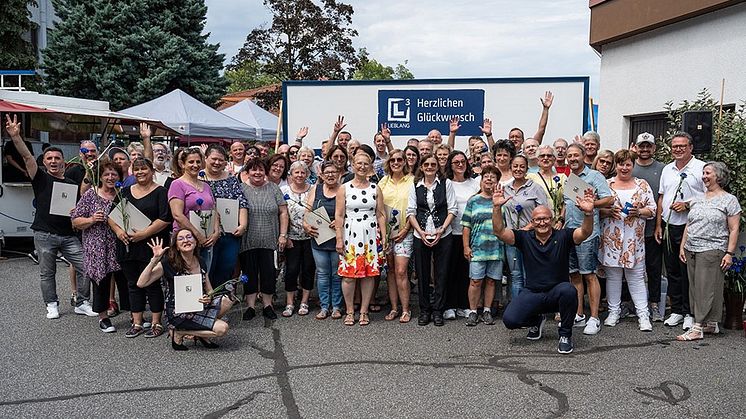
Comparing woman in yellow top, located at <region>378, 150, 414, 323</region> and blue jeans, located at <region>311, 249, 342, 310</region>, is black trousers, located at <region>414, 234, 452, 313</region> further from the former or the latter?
blue jeans, located at <region>311, 249, 342, 310</region>

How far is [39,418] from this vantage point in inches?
171

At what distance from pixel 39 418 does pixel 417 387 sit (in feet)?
8.54

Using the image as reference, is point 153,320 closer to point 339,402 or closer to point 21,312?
point 21,312

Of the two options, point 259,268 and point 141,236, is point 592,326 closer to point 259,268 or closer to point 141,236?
point 259,268

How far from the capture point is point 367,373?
5227 millimetres

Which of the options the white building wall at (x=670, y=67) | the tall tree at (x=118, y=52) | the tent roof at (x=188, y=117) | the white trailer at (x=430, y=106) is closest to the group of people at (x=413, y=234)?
the white trailer at (x=430, y=106)

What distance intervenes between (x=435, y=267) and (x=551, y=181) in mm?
1478

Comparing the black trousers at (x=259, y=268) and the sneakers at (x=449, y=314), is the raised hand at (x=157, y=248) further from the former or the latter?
the sneakers at (x=449, y=314)

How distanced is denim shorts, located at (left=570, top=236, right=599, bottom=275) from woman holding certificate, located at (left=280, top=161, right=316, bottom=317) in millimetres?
2822

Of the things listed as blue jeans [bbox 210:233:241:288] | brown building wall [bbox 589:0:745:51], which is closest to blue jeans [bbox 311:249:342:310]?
blue jeans [bbox 210:233:241:288]

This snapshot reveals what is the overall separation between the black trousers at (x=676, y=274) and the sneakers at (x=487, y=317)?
188 centimetres

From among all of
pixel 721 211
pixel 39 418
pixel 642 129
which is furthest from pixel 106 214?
pixel 642 129

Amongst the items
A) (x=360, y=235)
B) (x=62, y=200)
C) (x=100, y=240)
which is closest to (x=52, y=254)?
(x=62, y=200)

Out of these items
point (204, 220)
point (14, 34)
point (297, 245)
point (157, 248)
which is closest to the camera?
point (157, 248)
